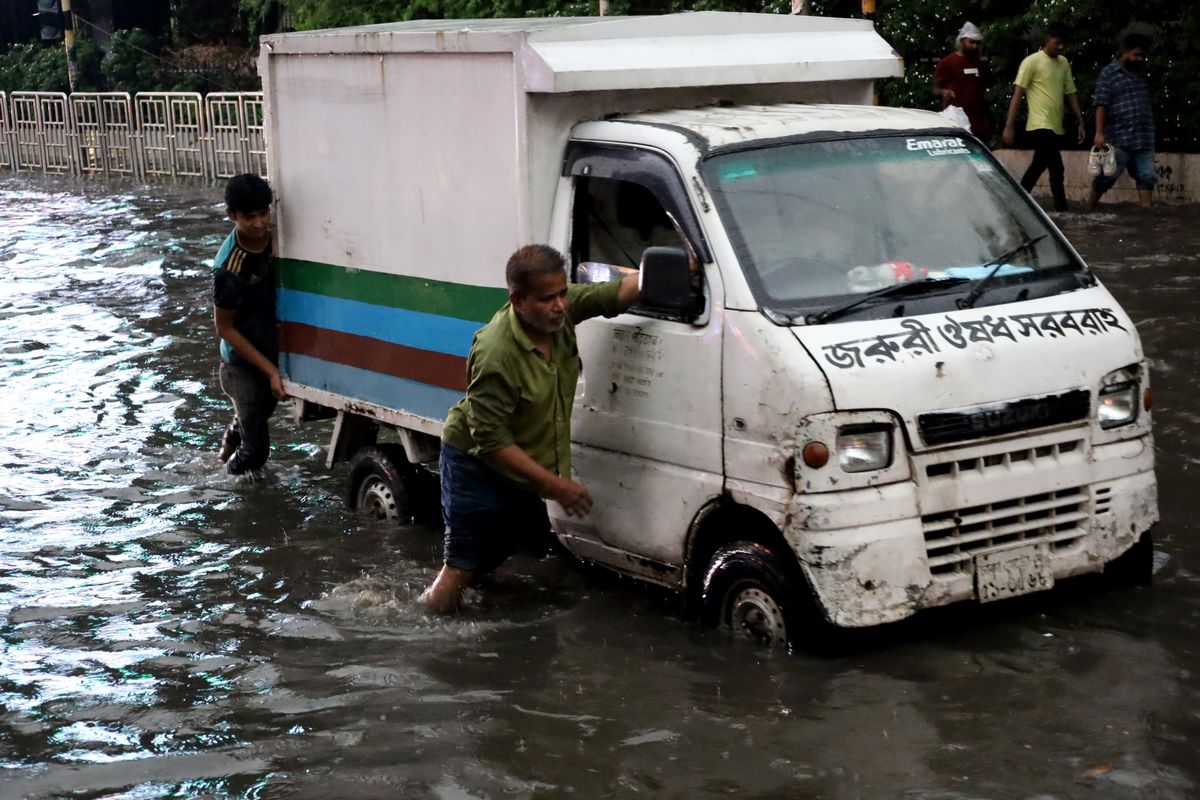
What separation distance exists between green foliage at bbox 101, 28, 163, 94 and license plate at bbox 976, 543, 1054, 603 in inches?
1394

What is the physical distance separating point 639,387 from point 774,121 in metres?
1.13

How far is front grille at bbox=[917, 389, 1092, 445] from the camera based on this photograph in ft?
17.9

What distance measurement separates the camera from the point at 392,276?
7.28 metres

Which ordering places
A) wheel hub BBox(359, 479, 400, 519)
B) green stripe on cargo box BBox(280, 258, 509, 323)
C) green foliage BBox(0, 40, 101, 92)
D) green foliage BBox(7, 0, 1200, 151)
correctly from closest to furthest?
green stripe on cargo box BBox(280, 258, 509, 323) < wheel hub BBox(359, 479, 400, 519) < green foliage BBox(7, 0, 1200, 151) < green foliage BBox(0, 40, 101, 92)

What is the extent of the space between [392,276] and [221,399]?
4.29 m

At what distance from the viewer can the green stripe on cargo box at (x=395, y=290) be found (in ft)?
22.2

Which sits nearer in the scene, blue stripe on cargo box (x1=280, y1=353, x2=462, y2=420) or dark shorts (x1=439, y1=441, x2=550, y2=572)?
dark shorts (x1=439, y1=441, x2=550, y2=572)

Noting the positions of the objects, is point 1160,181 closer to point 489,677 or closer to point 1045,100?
point 1045,100

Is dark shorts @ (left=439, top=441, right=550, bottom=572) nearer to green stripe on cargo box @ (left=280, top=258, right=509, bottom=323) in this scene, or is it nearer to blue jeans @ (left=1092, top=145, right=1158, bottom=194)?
green stripe on cargo box @ (left=280, top=258, right=509, bottom=323)

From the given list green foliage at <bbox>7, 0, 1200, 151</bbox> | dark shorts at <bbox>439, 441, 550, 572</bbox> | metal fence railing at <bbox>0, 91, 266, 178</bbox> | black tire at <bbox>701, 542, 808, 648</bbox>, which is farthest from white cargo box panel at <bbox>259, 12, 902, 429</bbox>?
metal fence railing at <bbox>0, 91, 266, 178</bbox>

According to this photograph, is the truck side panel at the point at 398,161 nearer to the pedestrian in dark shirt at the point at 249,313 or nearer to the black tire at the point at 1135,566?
the pedestrian in dark shirt at the point at 249,313

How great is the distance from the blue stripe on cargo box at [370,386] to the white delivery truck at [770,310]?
3cm

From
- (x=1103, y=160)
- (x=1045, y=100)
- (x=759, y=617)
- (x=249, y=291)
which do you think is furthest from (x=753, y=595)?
(x=1045, y=100)

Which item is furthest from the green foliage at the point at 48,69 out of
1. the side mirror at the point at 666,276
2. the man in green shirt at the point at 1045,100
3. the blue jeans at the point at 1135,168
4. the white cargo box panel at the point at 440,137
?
the side mirror at the point at 666,276
